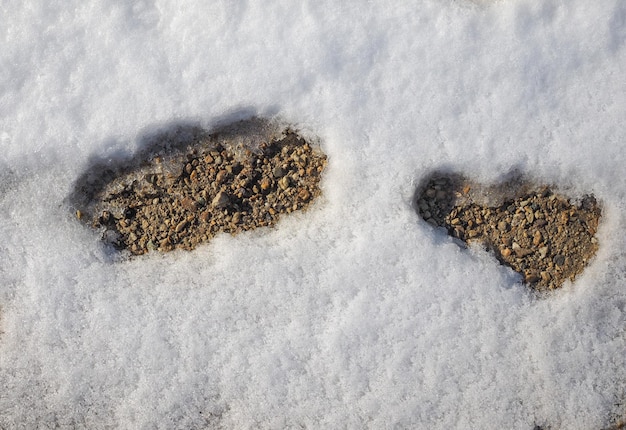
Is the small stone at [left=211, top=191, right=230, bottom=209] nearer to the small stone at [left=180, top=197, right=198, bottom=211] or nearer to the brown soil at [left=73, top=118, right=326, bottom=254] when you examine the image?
the brown soil at [left=73, top=118, right=326, bottom=254]

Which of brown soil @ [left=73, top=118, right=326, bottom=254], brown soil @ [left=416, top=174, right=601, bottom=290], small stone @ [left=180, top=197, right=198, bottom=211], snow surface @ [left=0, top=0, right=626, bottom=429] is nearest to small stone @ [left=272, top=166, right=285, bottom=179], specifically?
brown soil @ [left=73, top=118, right=326, bottom=254]

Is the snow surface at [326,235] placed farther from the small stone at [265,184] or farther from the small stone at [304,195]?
the small stone at [265,184]

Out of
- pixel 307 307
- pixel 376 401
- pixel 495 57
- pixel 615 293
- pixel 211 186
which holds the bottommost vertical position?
pixel 376 401

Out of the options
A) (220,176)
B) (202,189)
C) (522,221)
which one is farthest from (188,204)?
(522,221)

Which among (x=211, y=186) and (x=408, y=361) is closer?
(x=408, y=361)

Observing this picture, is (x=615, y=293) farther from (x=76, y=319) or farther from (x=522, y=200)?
(x=76, y=319)

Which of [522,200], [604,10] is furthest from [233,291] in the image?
[604,10]

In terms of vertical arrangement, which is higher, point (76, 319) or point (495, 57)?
point (495, 57)

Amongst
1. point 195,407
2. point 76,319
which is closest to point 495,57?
point 195,407

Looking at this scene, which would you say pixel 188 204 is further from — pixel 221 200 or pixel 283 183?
pixel 283 183
